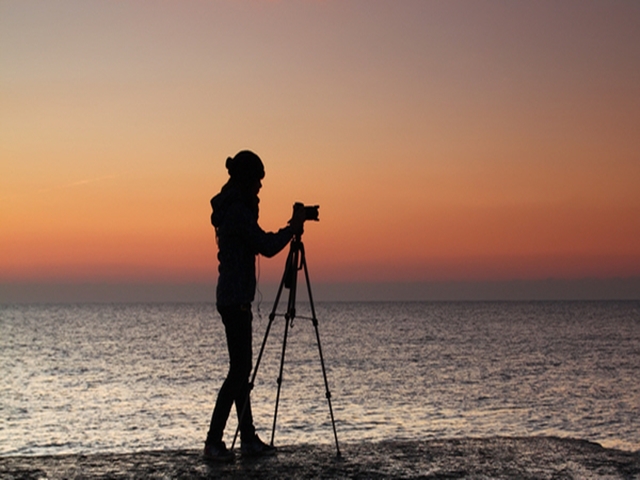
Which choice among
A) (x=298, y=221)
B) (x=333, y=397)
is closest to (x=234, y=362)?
(x=298, y=221)

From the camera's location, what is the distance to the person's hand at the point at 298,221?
222 inches

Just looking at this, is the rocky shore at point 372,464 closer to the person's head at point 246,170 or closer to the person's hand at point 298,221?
the person's hand at point 298,221

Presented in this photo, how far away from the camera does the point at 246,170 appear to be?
18.6 ft

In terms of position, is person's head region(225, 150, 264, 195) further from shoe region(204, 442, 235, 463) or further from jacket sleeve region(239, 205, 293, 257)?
shoe region(204, 442, 235, 463)

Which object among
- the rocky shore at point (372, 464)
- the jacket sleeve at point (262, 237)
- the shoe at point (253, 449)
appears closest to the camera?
the rocky shore at point (372, 464)

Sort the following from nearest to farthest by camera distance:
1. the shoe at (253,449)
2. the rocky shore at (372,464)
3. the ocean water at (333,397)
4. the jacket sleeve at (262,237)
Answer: the rocky shore at (372,464) → the jacket sleeve at (262,237) → the shoe at (253,449) → the ocean water at (333,397)

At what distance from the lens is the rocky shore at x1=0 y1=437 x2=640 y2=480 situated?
16.8ft

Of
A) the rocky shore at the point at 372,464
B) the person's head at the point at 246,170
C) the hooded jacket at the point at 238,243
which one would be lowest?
the rocky shore at the point at 372,464

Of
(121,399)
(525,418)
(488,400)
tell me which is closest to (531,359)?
(488,400)

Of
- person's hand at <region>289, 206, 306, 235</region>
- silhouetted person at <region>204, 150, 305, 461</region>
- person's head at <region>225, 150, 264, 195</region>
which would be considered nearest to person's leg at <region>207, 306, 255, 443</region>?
silhouetted person at <region>204, 150, 305, 461</region>

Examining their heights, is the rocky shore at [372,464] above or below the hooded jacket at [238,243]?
below

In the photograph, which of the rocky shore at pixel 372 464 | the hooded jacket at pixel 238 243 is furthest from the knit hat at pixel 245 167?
the rocky shore at pixel 372 464

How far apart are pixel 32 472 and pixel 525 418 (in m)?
17.2

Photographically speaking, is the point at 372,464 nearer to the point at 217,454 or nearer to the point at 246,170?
the point at 217,454
